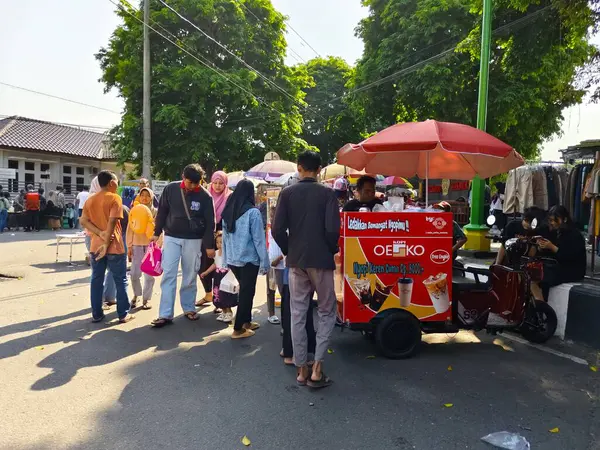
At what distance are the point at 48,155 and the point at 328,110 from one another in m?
18.3

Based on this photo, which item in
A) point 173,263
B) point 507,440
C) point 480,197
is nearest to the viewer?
point 507,440

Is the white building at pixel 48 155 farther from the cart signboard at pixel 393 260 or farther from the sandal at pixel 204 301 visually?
the cart signboard at pixel 393 260

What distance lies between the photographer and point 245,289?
5250mm

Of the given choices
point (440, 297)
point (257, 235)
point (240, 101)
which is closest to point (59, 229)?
point (240, 101)

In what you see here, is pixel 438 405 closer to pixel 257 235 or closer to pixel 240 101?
pixel 257 235

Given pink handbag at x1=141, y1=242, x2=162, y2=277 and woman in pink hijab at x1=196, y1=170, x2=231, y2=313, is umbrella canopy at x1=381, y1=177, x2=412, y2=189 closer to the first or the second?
woman in pink hijab at x1=196, y1=170, x2=231, y2=313

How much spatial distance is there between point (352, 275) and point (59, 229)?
20.0 m

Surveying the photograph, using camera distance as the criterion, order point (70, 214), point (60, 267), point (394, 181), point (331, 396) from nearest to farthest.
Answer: point (331, 396) < point (60, 267) < point (394, 181) < point (70, 214)

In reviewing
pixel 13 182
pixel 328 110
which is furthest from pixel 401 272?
pixel 328 110

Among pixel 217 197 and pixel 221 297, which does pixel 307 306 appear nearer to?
pixel 221 297

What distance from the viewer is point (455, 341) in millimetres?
5406

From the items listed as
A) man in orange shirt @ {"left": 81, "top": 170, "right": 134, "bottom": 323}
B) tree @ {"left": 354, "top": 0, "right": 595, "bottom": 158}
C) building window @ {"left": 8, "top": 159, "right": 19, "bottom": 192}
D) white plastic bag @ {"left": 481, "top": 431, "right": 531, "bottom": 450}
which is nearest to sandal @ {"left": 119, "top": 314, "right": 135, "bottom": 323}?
man in orange shirt @ {"left": 81, "top": 170, "right": 134, "bottom": 323}

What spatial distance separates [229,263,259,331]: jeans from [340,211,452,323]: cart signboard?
1.13m

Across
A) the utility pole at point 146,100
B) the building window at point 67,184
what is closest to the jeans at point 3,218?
the utility pole at point 146,100
